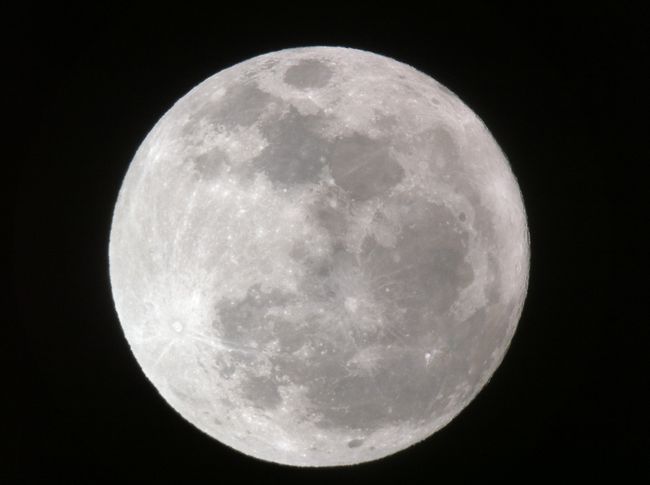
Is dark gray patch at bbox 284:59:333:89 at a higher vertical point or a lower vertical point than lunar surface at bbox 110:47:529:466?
higher

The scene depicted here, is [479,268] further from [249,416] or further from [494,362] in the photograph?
[249,416]

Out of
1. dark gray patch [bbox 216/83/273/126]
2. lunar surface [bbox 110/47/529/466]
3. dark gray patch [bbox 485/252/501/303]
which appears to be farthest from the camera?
dark gray patch [bbox 485/252/501/303]

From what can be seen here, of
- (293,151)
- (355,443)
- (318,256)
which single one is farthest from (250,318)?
(355,443)

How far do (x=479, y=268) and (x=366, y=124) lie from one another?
40.9 inches

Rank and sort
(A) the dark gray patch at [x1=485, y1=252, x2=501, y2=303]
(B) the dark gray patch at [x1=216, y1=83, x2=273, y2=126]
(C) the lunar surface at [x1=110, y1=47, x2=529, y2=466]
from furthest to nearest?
(A) the dark gray patch at [x1=485, y1=252, x2=501, y2=303], (B) the dark gray patch at [x1=216, y1=83, x2=273, y2=126], (C) the lunar surface at [x1=110, y1=47, x2=529, y2=466]

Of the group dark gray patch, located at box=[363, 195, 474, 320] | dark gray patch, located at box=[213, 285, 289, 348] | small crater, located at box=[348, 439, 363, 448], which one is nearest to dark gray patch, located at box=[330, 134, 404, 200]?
dark gray patch, located at box=[363, 195, 474, 320]

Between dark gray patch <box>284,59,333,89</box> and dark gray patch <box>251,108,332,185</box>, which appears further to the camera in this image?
dark gray patch <box>284,59,333,89</box>

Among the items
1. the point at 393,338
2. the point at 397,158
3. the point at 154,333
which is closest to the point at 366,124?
the point at 397,158

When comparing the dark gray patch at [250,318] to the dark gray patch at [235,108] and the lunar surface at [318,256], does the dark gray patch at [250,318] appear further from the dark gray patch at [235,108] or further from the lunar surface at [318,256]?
the dark gray patch at [235,108]

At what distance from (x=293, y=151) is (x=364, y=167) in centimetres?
39

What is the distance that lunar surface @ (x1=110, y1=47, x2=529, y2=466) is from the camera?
3.85 metres

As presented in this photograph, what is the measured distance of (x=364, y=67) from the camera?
441cm

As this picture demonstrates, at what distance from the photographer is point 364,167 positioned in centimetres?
391

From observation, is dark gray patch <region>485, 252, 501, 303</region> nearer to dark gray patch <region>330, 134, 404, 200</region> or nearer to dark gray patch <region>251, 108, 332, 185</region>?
dark gray patch <region>330, 134, 404, 200</region>
